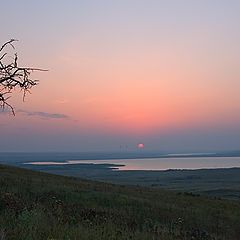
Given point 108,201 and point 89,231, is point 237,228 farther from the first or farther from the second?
point 89,231

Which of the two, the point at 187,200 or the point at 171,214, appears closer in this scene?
the point at 171,214

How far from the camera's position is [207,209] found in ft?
72.1

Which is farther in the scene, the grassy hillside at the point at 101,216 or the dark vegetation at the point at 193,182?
the dark vegetation at the point at 193,182

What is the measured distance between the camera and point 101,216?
14.0 meters

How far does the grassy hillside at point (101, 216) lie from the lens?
887 cm

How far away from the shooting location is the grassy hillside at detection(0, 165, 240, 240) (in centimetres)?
887

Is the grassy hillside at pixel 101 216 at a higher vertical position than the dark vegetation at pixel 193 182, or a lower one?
higher

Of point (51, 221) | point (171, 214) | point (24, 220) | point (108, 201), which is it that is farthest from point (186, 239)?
point (108, 201)

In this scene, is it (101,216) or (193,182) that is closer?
(101,216)

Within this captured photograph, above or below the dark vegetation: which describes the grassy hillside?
above

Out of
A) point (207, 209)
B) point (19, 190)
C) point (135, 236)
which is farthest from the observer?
point (207, 209)

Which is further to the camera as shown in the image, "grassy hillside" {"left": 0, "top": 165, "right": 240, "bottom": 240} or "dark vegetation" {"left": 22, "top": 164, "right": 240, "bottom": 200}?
"dark vegetation" {"left": 22, "top": 164, "right": 240, "bottom": 200}

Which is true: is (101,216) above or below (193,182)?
above

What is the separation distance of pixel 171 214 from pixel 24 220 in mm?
11392
